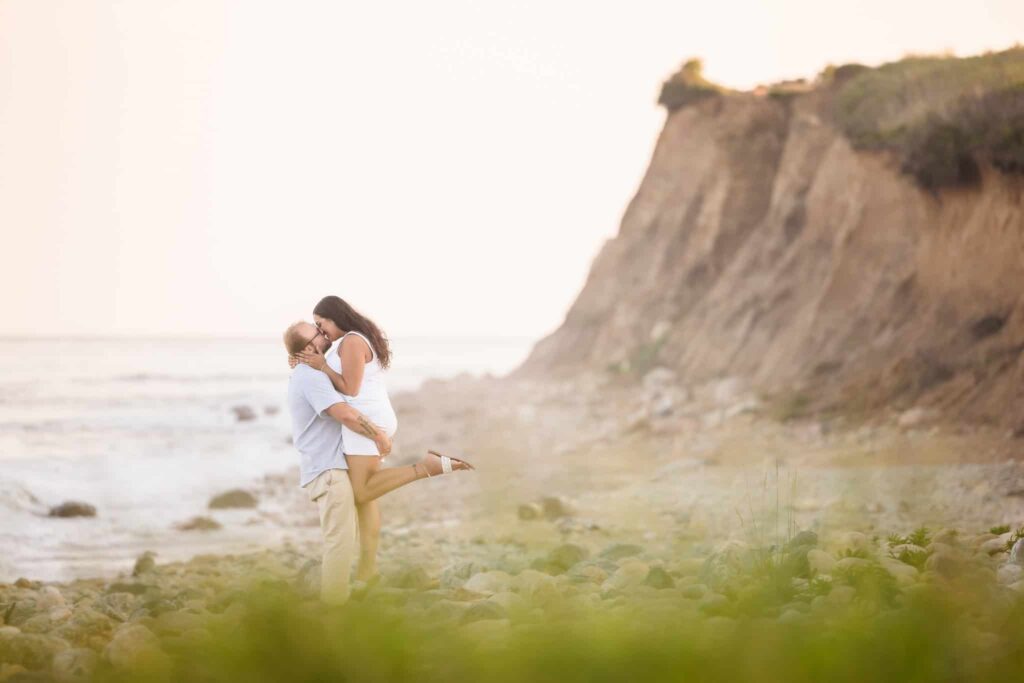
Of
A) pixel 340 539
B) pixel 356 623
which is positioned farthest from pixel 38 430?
pixel 356 623

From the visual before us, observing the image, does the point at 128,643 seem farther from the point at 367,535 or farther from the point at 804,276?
the point at 804,276

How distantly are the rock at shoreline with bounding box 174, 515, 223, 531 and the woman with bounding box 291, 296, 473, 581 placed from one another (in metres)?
8.64

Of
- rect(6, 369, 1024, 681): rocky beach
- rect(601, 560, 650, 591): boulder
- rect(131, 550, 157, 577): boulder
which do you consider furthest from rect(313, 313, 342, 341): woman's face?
rect(131, 550, 157, 577): boulder

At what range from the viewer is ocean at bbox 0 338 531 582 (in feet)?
50.0

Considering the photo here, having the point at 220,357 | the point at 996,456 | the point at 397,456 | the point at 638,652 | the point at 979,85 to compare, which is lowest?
the point at 220,357

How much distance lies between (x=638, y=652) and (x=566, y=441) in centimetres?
1907

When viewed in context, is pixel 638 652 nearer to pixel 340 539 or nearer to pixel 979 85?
pixel 340 539

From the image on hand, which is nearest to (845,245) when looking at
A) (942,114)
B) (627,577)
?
(942,114)

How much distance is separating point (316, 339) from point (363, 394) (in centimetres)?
49

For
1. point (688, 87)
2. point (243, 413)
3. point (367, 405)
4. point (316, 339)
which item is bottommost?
point (243, 413)

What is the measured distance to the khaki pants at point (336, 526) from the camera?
777 cm

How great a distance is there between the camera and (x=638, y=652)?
11.8ft

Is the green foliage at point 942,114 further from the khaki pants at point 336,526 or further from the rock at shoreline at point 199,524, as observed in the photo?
the khaki pants at point 336,526

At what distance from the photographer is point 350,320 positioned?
8031 mm
